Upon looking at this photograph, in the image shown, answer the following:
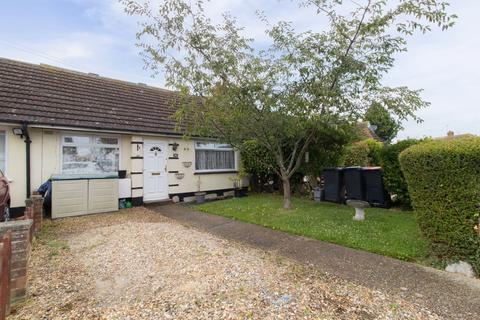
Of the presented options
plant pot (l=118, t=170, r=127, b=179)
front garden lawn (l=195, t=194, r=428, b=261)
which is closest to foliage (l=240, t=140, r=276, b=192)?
front garden lawn (l=195, t=194, r=428, b=261)

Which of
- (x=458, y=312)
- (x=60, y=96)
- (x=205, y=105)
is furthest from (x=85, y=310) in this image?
(x=60, y=96)

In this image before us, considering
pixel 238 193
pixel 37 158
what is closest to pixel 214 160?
pixel 238 193

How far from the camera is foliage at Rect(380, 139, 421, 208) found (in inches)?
296

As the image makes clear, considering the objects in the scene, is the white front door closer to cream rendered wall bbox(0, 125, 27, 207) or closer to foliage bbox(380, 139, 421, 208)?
cream rendered wall bbox(0, 125, 27, 207)

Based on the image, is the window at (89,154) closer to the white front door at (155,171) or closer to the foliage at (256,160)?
the white front door at (155,171)

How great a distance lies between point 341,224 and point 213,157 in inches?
259

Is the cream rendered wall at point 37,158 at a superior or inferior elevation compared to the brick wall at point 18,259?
superior

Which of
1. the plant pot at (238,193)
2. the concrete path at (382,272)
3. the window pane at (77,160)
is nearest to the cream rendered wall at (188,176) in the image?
the plant pot at (238,193)

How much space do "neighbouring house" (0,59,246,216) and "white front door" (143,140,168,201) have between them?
0.03m

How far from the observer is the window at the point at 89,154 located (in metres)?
8.08

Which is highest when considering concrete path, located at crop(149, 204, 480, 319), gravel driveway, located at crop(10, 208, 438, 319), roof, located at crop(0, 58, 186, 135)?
roof, located at crop(0, 58, 186, 135)

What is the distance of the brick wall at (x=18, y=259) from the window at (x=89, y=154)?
5.68 metres

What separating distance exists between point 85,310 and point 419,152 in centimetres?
472

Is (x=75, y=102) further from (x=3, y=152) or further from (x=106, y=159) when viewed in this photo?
(x=3, y=152)
